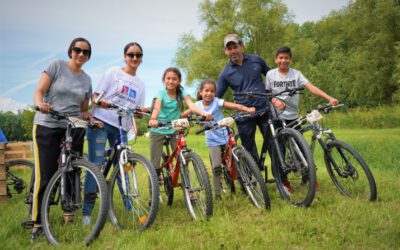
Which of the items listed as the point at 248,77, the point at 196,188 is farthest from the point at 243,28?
the point at 196,188

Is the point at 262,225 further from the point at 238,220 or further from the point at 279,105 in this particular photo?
the point at 279,105

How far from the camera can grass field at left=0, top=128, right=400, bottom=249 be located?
11.1 ft

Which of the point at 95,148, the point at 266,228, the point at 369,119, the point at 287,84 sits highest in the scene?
the point at 369,119

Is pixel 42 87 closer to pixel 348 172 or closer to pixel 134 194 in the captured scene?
pixel 134 194

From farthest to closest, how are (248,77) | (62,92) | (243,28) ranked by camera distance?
(243,28) → (248,77) → (62,92)

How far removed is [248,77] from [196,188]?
2030 millimetres

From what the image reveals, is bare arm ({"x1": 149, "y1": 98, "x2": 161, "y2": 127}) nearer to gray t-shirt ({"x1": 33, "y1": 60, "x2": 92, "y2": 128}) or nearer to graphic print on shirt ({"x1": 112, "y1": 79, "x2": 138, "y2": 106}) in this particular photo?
graphic print on shirt ({"x1": 112, "y1": 79, "x2": 138, "y2": 106})

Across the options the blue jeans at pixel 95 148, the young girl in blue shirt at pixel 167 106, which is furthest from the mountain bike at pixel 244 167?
the blue jeans at pixel 95 148

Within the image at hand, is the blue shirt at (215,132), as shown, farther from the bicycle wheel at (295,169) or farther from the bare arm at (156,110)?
the bicycle wheel at (295,169)

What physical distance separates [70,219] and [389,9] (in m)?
30.9

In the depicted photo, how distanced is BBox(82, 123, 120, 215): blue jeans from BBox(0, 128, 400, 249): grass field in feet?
1.30

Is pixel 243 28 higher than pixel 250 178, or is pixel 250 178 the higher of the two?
pixel 243 28

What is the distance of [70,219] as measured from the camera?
13.6ft

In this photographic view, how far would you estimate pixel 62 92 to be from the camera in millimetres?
4027
